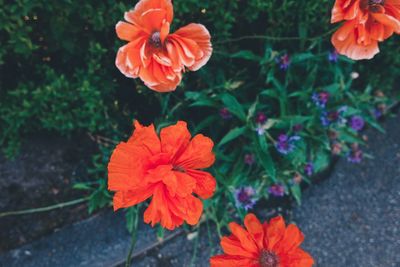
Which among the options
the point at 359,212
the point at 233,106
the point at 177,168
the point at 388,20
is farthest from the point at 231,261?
the point at 359,212

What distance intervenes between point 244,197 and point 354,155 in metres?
0.56

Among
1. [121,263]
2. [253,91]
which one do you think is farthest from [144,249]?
[253,91]

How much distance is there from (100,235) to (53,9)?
2.99 ft

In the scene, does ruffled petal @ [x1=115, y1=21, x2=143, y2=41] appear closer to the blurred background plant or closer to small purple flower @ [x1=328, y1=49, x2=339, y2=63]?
the blurred background plant

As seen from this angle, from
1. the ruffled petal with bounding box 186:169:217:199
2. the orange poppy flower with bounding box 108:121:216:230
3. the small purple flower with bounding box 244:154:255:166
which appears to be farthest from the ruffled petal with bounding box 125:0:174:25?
the small purple flower with bounding box 244:154:255:166

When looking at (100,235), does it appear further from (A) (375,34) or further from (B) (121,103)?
(A) (375,34)

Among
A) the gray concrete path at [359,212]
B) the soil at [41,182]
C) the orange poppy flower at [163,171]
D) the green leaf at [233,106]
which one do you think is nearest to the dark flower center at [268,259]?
the orange poppy flower at [163,171]

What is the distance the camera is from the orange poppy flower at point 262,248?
4.19 feet

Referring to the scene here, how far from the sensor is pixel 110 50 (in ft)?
6.27

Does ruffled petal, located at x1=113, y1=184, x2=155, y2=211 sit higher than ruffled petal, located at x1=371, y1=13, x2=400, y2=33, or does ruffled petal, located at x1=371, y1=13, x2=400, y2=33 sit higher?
ruffled petal, located at x1=371, y1=13, x2=400, y2=33

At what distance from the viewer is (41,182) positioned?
201 cm

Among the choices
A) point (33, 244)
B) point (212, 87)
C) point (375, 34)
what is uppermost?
point (375, 34)

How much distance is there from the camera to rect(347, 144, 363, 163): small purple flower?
2.00m

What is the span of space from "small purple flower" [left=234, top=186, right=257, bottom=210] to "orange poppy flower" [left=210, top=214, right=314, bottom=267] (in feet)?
1.44
